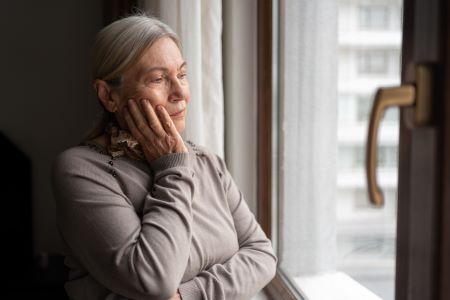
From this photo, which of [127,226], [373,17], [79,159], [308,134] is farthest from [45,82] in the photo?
[373,17]

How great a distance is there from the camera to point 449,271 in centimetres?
56

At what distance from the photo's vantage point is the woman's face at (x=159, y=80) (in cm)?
101

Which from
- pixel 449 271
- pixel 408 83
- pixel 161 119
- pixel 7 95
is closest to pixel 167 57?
pixel 161 119

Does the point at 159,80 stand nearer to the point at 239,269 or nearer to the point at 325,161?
the point at 239,269

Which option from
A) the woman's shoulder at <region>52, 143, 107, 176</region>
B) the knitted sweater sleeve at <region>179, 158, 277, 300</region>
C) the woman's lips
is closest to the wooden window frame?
the knitted sweater sleeve at <region>179, 158, 277, 300</region>

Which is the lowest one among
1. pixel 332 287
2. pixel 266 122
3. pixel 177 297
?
pixel 332 287

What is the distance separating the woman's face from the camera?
101cm

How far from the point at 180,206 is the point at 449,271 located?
1.69 feet

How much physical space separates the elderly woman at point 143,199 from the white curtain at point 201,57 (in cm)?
33

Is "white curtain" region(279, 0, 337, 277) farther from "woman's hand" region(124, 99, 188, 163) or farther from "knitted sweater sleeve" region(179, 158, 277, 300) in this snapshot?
"woman's hand" region(124, 99, 188, 163)

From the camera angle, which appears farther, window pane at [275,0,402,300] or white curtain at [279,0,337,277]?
white curtain at [279,0,337,277]

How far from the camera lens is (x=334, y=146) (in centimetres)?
137

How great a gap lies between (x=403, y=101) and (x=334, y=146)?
78 centimetres

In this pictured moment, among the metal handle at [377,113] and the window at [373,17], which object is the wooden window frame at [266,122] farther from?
A: the metal handle at [377,113]
